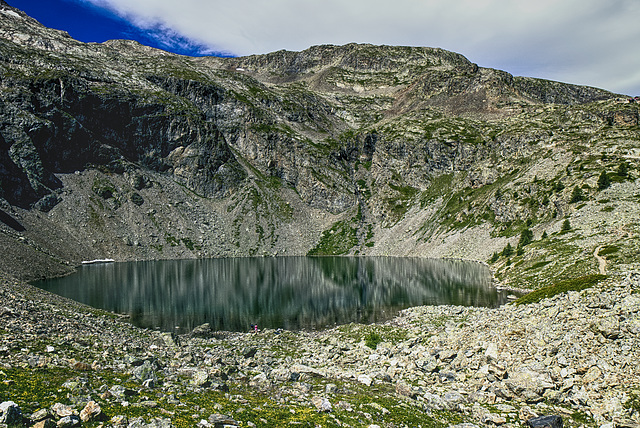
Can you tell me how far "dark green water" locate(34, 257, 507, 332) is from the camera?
55.1 m

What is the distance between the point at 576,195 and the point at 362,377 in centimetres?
11573

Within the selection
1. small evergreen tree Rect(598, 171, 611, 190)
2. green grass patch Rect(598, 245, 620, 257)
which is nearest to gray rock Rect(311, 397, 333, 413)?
green grass patch Rect(598, 245, 620, 257)

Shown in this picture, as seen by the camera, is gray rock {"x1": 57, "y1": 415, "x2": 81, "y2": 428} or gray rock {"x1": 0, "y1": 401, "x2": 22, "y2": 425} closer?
gray rock {"x1": 0, "y1": 401, "x2": 22, "y2": 425}

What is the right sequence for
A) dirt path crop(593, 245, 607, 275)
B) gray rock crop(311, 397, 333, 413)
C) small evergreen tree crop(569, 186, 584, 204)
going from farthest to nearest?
small evergreen tree crop(569, 186, 584, 204), dirt path crop(593, 245, 607, 275), gray rock crop(311, 397, 333, 413)

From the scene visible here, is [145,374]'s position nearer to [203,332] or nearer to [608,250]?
[203,332]

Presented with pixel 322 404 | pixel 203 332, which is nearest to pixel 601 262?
pixel 322 404

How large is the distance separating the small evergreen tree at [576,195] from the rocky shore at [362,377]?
9610 centimetres

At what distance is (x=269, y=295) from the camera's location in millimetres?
75438

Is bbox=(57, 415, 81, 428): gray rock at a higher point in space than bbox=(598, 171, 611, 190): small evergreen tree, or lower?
lower

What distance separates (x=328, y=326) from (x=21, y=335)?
111ft

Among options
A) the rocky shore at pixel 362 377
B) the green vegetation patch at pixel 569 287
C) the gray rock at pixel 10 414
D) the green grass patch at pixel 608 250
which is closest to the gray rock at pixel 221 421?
the rocky shore at pixel 362 377

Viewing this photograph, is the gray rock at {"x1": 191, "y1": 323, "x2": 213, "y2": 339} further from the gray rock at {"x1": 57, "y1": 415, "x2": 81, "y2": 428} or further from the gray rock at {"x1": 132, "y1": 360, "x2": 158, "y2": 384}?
the gray rock at {"x1": 57, "y1": 415, "x2": 81, "y2": 428}

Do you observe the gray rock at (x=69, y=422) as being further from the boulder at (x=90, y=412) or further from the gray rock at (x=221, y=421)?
the gray rock at (x=221, y=421)

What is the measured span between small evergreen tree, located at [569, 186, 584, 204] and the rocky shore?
96.1 meters
